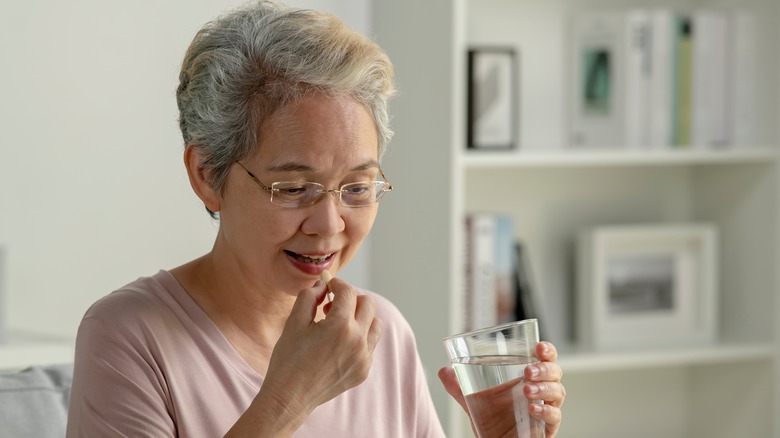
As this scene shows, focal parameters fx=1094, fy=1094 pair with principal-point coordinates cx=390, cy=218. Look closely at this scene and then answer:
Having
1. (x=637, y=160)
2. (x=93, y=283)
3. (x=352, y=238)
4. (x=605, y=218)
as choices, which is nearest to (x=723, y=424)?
(x=605, y=218)

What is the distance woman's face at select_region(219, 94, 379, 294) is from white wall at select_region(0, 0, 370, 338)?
1.04 m

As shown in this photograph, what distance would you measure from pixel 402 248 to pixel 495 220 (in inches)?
9.2

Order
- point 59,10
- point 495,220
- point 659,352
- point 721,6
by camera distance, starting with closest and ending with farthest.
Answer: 1. point 59,10
2. point 495,220
3. point 659,352
4. point 721,6

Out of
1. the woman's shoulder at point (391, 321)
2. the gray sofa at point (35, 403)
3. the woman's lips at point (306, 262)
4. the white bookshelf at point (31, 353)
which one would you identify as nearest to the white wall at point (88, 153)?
the white bookshelf at point (31, 353)

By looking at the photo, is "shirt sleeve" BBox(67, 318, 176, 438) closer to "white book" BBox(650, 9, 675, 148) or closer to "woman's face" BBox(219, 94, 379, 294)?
"woman's face" BBox(219, 94, 379, 294)

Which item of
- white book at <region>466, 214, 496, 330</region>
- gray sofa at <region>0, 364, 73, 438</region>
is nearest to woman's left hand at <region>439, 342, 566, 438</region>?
gray sofa at <region>0, 364, 73, 438</region>

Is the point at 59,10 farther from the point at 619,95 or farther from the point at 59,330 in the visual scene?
the point at 619,95

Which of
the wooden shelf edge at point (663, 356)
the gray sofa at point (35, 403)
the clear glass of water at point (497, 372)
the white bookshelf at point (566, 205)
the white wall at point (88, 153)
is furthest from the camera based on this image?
the wooden shelf edge at point (663, 356)

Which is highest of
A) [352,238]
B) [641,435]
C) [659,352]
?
[352,238]

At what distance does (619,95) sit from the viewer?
8.88 ft

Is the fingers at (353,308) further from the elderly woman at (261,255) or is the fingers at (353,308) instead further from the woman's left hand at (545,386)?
the woman's left hand at (545,386)

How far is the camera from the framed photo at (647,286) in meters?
2.79

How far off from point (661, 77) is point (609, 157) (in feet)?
0.87

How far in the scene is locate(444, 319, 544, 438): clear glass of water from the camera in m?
1.25
